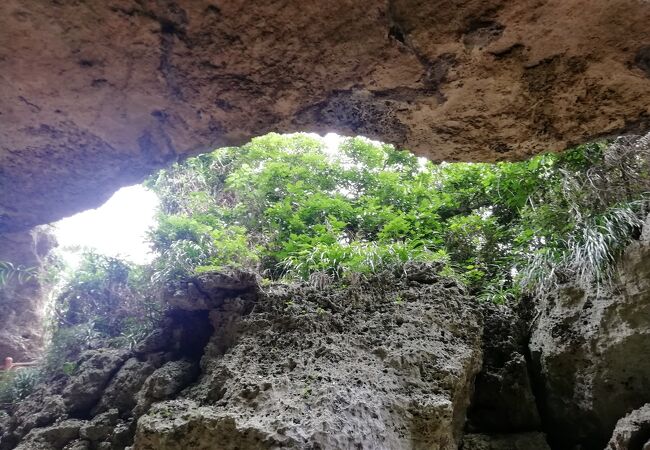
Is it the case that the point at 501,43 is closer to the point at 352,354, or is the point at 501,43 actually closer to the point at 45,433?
the point at 352,354

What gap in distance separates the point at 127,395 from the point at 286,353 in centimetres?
179

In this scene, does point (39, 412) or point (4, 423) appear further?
point (4, 423)

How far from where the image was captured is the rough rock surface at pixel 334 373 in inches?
127

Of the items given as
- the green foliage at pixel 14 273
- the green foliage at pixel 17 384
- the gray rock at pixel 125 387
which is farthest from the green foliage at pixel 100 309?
the gray rock at pixel 125 387

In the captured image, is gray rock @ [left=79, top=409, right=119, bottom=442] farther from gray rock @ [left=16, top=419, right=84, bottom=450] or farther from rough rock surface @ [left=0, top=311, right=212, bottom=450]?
gray rock @ [left=16, top=419, right=84, bottom=450]

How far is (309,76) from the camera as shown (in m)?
2.94

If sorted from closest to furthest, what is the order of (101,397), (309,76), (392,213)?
(309,76), (101,397), (392,213)

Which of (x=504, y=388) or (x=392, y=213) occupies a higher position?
(x=392, y=213)

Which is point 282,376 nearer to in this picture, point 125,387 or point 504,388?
point 125,387

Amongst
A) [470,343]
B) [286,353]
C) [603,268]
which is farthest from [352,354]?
[603,268]

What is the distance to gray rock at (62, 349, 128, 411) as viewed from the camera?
479cm

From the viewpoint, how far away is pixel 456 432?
4020 mm

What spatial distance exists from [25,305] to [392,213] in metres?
Result: 5.37

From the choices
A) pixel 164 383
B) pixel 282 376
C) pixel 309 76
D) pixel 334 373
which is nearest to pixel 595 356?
pixel 334 373
